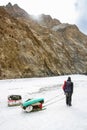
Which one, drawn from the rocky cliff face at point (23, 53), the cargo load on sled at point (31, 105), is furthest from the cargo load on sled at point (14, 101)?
the rocky cliff face at point (23, 53)

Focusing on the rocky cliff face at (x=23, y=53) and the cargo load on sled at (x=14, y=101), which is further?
the rocky cliff face at (x=23, y=53)

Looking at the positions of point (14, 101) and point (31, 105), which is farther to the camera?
point (14, 101)

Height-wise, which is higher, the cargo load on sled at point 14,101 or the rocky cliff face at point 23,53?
the rocky cliff face at point 23,53

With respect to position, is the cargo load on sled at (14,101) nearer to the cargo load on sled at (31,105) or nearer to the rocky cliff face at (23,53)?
the cargo load on sled at (31,105)

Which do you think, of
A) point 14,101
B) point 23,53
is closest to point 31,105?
point 14,101

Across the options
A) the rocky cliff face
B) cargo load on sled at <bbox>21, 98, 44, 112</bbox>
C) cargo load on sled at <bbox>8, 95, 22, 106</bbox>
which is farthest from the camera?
the rocky cliff face

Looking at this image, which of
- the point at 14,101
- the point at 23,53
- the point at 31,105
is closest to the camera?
the point at 31,105

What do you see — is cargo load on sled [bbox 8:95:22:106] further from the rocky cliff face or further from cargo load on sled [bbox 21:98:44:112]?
the rocky cliff face

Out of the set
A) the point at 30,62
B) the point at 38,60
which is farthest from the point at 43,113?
the point at 38,60

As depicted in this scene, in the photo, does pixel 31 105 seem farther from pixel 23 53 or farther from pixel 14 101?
pixel 23 53

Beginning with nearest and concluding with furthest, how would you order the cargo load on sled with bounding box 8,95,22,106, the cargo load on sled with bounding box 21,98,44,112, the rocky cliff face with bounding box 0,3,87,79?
the cargo load on sled with bounding box 21,98,44,112, the cargo load on sled with bounding box 8,95,22,106, the rocky cliff face with bounding box 0,3,87,79

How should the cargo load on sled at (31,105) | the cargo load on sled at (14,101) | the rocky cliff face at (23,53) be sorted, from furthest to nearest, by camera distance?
the rocky cliff face at (23,53), the cargo load on sled at (14,101), the cargo load on sled at (31,105)

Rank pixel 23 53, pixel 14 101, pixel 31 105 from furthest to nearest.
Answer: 1. pixel 23 53
2. pixel 14 101
3. pixel 31 105

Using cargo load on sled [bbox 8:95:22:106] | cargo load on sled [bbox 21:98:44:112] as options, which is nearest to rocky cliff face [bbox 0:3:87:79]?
cargo load on sled [bbox 8:95:22:106]
